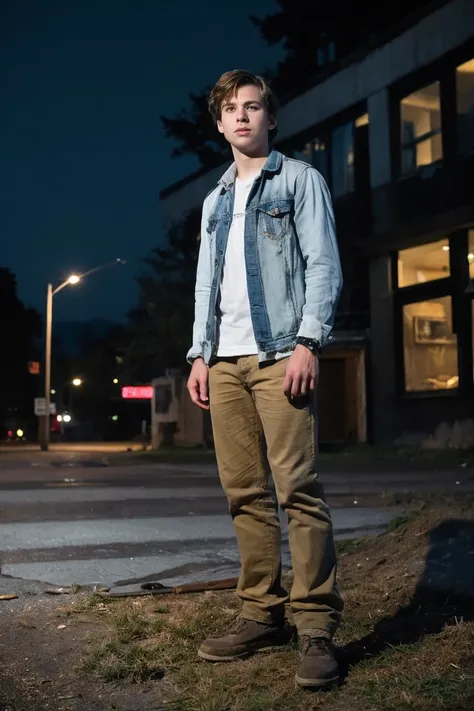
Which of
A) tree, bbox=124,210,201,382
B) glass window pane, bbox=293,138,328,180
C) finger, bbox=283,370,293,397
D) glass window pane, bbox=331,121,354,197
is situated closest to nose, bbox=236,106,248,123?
finger, bbox=283,370,293,397

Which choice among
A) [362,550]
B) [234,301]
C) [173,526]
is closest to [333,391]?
[173,526]

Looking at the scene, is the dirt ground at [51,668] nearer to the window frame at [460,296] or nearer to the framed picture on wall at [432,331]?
the window frame at [460,296]

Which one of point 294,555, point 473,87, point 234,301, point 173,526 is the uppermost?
point 473,87

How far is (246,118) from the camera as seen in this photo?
3576mm

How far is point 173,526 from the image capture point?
7.39 m

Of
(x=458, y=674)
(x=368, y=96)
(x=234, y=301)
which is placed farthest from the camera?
(x=368, y=96)

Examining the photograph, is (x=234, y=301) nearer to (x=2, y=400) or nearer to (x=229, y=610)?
(x=229, y=610)

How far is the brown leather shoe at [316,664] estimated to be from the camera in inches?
116

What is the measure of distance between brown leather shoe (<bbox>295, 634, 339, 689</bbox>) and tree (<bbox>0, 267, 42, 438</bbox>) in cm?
5956

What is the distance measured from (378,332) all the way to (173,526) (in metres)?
16.4

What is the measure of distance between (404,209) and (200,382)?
18.7 m

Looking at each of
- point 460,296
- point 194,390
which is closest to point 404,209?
point 460,296

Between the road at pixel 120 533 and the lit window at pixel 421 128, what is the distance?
11.9 metres

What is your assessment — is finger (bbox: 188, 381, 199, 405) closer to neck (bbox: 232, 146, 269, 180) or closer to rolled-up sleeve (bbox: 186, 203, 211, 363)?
rolled-up sleeve (bbox: 186, 203, 211, 363)
